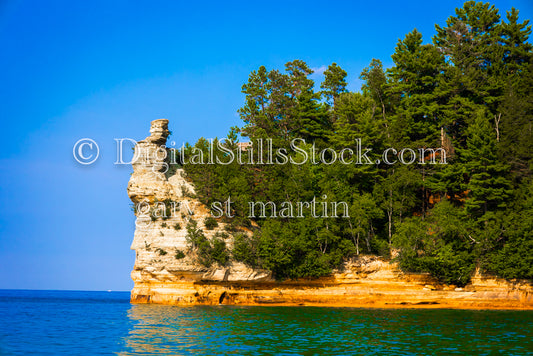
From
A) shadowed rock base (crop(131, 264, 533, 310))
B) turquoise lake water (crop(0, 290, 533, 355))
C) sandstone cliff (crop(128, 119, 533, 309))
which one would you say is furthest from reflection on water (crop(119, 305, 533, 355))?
sandstone cliff (crop(128, 119, 533, 309))

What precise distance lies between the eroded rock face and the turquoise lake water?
10.3 meters

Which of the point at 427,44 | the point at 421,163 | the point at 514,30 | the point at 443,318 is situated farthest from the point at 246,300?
the point at 514,30

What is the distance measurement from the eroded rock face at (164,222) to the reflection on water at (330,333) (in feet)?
31.4

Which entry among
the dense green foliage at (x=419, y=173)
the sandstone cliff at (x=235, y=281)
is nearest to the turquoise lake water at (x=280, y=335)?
the sandstone cliff at (x=235, y=281)

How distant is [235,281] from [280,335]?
21.7 meters

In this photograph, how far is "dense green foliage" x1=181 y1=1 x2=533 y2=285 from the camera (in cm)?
4256

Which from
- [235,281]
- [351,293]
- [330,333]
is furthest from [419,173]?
[330,333]

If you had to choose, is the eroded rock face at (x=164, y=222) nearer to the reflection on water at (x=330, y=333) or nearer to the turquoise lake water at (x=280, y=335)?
the reflection on water at (x=330, y=333)

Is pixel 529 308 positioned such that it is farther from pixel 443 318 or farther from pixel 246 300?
pixel 246 300

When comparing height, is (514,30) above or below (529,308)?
above

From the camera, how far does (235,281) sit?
151 ft

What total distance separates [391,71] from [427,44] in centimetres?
541

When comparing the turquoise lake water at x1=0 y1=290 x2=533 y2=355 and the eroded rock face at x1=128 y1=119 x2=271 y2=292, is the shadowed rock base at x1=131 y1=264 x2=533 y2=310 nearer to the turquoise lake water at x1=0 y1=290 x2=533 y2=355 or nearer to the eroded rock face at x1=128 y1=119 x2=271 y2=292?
the eroded rock face at x1=128 y1=119 x2=271 y2=292

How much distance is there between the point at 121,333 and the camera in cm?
2591
